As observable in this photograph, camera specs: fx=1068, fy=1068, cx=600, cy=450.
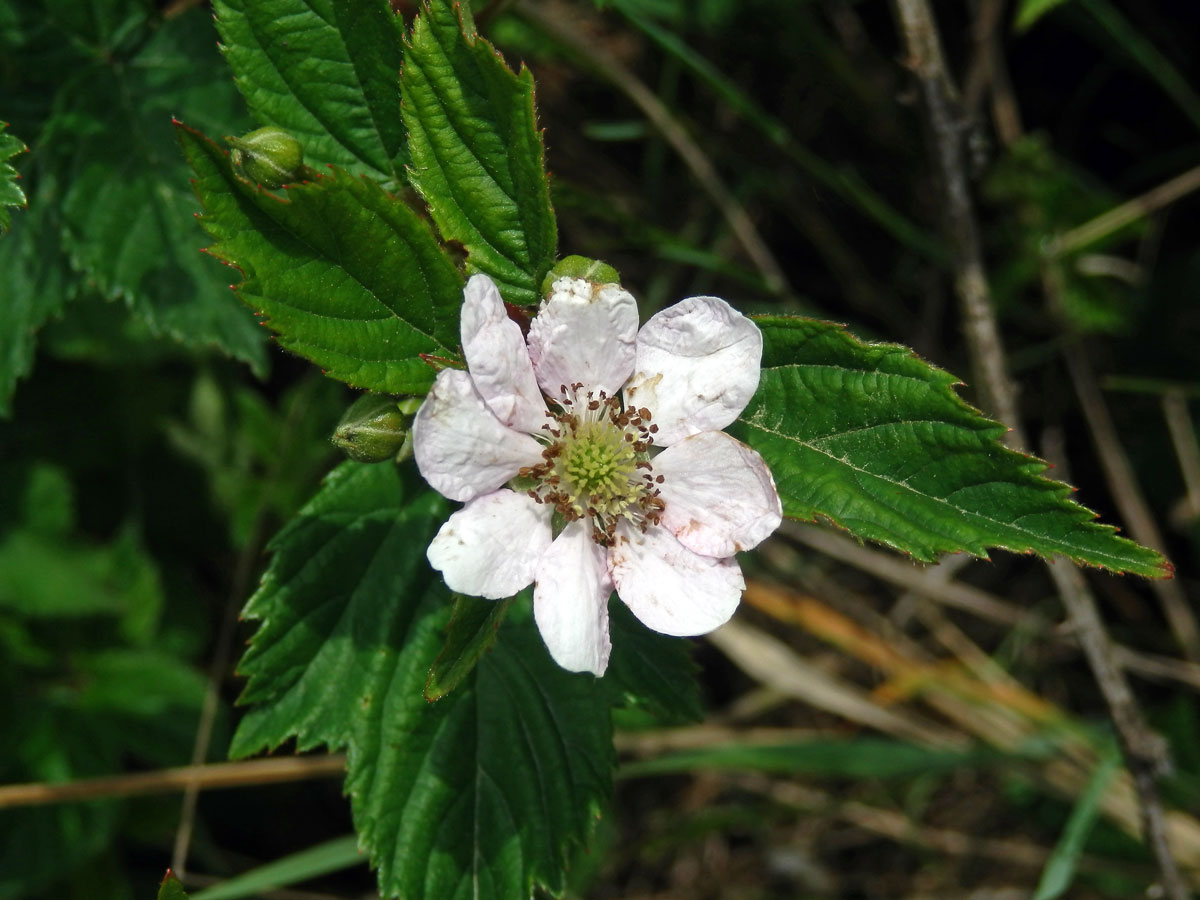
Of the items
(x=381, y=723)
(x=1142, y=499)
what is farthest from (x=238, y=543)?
(x=1142, y=499)

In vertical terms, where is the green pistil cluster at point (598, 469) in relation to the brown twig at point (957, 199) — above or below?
below

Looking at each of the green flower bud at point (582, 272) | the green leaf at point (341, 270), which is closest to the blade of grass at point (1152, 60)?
the green flower bud at point (582, 272)

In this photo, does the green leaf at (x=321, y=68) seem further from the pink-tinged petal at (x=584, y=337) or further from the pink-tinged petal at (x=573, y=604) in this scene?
the pink-tinged petal at (x=573, y=604)

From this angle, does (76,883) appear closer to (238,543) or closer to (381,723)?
(238,543)

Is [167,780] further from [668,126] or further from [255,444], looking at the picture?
[668,126]

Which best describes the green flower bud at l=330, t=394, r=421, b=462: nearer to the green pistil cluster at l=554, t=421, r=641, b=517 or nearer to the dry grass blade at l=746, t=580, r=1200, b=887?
the green pistil cluster at l=554, t=421, r=641, b=517

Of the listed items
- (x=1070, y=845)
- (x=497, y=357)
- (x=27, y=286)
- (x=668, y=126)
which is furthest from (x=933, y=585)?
(x=27, y=286)
